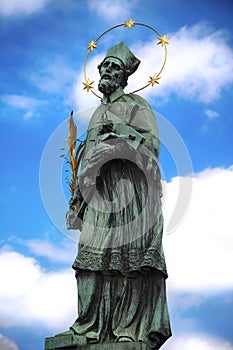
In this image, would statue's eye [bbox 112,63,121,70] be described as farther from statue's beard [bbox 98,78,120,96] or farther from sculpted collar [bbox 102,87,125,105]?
sculpted collar [bbox 102,87,125,105]

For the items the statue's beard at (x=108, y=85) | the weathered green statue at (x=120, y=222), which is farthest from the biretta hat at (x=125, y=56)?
the statue's beard at (x=108, y=85)

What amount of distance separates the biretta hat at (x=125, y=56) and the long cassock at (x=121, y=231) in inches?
17.8

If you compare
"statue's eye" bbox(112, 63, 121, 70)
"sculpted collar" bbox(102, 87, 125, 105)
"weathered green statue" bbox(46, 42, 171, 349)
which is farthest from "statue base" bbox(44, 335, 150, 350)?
"statue's eye" bbox(112, 63, 121, 70)

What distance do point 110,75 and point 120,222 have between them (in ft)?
8.09

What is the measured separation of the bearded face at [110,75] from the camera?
11.5m

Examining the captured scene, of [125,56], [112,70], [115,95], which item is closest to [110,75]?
[112,70]

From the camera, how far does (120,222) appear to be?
10547 mm

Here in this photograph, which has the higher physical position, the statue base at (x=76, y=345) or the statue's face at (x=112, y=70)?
the statue's face at (x=112, y=70)

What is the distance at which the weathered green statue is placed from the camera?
32.8 feet

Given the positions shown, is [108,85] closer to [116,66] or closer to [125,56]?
[116,66]

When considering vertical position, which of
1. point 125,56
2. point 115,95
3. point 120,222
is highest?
point 125,56

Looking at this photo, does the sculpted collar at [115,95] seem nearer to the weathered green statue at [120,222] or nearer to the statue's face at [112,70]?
the weathered green statue at [120,222]

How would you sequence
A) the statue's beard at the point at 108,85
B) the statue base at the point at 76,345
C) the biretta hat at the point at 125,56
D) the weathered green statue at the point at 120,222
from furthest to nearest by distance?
1. the biretta hat at the point at 125,56
2. the statue's beard at the point at 108,85
3. the weathered green statue at the point at 120,222
4. the statue base at the point at 76,345

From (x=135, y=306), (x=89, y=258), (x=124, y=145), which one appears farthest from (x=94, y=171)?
(x=135, y=306)
